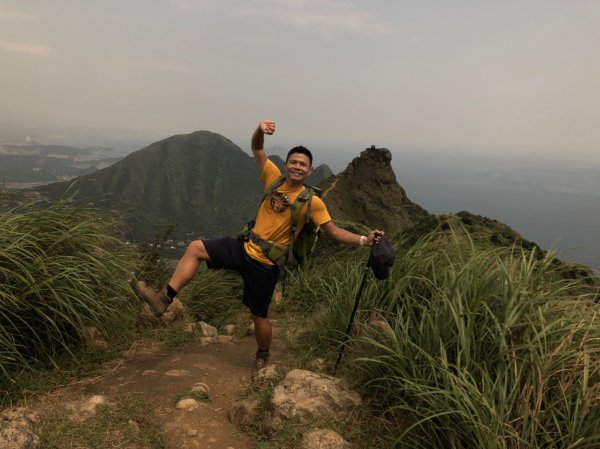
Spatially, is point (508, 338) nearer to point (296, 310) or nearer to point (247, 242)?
point (247, 242)

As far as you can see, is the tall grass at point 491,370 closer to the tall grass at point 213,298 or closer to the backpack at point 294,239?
the backpack at point 294,239

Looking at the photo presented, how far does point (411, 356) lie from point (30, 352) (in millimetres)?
Result: 3811

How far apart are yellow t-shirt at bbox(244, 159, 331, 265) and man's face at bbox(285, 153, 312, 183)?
0.47ft

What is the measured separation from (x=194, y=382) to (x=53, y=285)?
1806mm

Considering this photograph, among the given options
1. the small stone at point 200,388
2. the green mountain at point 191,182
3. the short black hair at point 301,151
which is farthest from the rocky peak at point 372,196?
the green mountain at point 191,182

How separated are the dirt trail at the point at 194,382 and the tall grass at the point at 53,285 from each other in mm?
645

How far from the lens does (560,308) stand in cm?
321

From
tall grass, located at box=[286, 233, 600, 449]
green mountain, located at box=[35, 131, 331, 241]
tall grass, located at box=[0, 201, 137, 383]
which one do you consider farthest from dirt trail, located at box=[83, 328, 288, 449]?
green mountain, located at box=[35, 131, 331, 241]

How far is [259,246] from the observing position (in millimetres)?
4016

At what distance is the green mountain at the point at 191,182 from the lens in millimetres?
108875

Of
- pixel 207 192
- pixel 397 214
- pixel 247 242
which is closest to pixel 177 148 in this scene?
pixel 207 192

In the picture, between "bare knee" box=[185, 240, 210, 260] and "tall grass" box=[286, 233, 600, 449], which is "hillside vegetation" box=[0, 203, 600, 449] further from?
"bare knee" box=[185, 240, 210, 260]

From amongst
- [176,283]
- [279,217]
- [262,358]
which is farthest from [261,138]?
[262,358]

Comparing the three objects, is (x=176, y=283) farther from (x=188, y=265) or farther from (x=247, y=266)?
(x=247, y=266)
